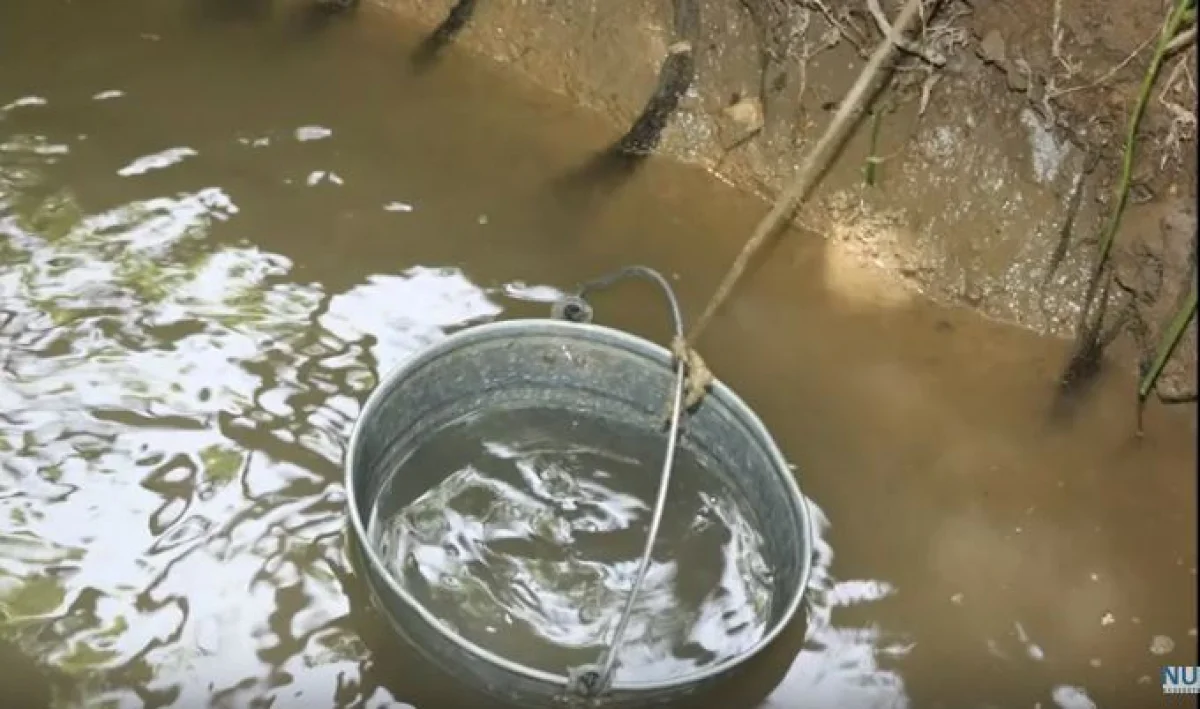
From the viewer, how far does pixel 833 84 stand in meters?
2.89

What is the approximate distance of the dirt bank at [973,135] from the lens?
2.61 metres

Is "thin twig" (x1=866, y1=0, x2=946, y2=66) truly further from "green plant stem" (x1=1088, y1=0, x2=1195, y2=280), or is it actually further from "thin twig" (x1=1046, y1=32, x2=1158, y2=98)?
"green plant stem" (x1=1088, y1=0, x2=1195, y2=280)

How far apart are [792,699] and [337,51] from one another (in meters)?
2.01

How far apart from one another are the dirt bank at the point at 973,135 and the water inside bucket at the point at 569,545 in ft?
2.83

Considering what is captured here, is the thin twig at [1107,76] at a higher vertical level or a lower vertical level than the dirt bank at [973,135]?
higher

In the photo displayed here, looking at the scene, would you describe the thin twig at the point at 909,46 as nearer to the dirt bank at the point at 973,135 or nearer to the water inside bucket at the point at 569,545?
the dirt bank at the point at 973,135

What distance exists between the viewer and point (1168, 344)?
2.48 meters

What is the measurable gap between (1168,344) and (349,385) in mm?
1619

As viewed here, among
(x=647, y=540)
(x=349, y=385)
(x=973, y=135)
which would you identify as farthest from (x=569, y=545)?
(x=973, y=135)

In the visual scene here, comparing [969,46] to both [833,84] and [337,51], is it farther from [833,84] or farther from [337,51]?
[337,51]

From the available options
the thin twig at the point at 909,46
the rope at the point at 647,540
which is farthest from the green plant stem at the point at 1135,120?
the rope at the point at 647,540

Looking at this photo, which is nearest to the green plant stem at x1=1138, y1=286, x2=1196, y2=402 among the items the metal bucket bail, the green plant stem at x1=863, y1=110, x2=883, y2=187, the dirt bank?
the dirt bank

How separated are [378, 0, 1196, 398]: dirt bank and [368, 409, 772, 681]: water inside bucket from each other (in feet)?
2.83

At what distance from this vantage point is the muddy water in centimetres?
212
